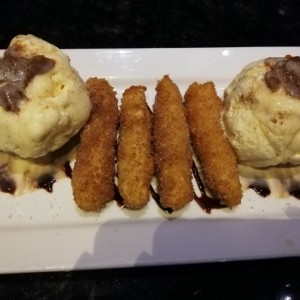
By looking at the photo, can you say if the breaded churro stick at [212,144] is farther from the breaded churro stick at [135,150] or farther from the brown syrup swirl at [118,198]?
the brown syrup swirl at [118,198]

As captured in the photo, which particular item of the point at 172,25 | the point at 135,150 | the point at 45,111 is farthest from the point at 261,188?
the point at 172,25

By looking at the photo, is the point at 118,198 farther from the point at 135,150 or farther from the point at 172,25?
the point at 172,25

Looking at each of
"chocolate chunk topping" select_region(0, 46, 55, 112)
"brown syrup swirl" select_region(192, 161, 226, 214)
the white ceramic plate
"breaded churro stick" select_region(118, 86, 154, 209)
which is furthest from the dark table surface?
Result: "chocolate chunk topping" select_region(0, 46, 55, 112)

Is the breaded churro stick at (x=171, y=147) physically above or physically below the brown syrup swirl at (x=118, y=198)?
above

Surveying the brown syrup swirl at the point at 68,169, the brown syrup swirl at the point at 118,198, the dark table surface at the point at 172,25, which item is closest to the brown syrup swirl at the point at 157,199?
the brown syrup swirl at the point at 118,198

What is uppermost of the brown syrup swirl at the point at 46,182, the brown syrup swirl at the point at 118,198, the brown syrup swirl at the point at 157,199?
the brown syrup swirl at the point at 157,199

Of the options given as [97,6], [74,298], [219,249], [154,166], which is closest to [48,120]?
[154,166]

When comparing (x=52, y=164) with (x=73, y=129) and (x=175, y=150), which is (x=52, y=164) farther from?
(x=175, y=150)
